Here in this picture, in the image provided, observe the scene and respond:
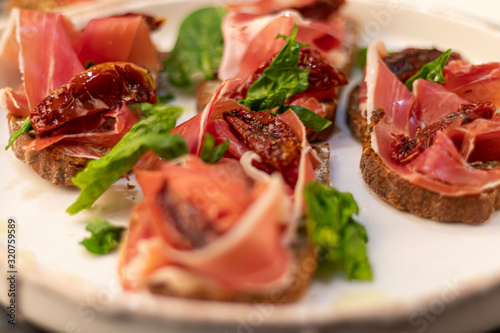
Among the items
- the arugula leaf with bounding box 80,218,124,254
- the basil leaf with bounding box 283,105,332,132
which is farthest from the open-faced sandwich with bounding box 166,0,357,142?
the arugula leaf with bounding box 80,218,124,254

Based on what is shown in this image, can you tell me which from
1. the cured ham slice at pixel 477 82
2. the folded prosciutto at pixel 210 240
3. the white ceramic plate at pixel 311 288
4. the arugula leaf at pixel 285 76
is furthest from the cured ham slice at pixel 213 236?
the cured ham slice at pixel 477 82

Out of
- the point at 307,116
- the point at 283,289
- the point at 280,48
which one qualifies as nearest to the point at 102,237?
the point at 283,289

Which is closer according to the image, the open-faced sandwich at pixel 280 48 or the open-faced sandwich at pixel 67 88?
the open-faced sandwich at pixel 67 88

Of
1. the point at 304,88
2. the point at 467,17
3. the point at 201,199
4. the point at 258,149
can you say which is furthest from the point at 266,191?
the point at 467,17

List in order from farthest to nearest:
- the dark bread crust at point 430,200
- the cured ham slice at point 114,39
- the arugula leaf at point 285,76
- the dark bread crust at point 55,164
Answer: the cured ham slice at point 114,39
the arugula leaf at point 285,76
the dark bread crust at point 55,164
the dark bread crust at point 430,200

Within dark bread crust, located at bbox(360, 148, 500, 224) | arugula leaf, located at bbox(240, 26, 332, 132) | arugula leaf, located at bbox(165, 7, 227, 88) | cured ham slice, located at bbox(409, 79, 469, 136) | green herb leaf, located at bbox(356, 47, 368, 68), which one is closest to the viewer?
dark bread crust, located at bbox(360, 148, 500, 224)

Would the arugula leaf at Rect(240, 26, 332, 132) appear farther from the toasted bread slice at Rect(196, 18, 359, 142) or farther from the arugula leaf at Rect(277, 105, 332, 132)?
the toasted bread slice at Rect(196, 18, 359, 142)

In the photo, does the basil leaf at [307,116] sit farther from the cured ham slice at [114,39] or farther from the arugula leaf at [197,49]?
the cured ham slice at [114,39]

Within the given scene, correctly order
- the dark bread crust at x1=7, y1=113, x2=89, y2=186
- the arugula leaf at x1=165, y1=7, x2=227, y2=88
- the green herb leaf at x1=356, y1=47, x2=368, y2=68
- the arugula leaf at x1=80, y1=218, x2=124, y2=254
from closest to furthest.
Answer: the arugula leaf at x1=80, y1=218, x2=124, y2=254 < the dark bread crust at x1=7, y1=113, x2=89, y2=186 < the arugula leaf at x1=165, y1=7, x2=227, y2=88 < the green herb leaf at x1=356, y1=47, x2=368, y2=68
